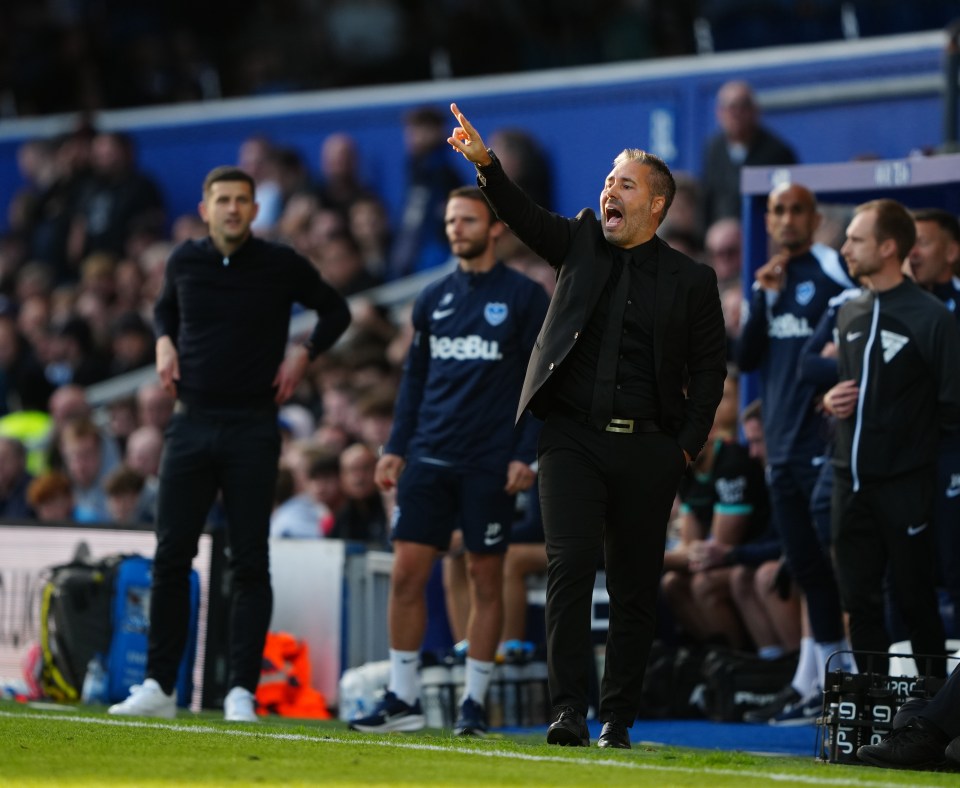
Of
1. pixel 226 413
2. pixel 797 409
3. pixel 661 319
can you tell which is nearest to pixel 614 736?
pixel 661 319

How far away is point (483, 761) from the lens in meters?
6.32

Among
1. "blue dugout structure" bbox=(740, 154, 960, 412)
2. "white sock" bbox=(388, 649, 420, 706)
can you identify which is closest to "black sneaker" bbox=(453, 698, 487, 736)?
"white sock" bbox=(388, 649, 420, 706)

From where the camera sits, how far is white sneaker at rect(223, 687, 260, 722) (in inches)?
334

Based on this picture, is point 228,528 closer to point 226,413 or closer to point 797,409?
point 226,413

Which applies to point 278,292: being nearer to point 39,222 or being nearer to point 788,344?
point 788,344

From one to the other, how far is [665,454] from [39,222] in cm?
1305

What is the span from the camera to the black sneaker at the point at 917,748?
265 inches

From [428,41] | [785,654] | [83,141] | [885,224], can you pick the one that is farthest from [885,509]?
[83,141]

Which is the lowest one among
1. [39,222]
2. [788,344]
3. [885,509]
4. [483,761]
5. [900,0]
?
[483,761]

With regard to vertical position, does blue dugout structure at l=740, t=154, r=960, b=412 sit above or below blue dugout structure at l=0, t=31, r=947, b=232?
below

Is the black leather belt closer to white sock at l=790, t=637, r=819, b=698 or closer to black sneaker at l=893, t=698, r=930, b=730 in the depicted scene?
black sneaker at l=893, t=698, r=930, b=730

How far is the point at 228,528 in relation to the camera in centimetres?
870

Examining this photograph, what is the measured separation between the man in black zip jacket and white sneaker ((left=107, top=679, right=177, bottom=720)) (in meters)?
2.91

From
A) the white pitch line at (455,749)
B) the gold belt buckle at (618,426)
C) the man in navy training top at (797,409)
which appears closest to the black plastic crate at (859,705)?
the white pitch line at (455,749)
